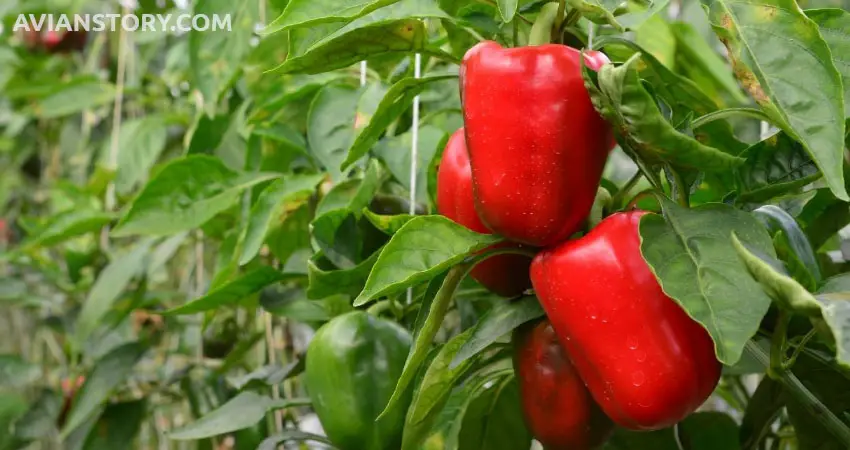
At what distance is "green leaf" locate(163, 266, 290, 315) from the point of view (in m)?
0.87

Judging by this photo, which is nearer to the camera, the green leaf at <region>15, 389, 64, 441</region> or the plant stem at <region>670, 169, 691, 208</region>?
the plant stem at <region>670, 169, 691, 208</region>

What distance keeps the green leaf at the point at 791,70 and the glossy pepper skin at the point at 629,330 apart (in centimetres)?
11

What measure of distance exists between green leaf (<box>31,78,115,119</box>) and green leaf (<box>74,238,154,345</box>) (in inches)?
19.7

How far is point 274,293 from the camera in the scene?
0.96m

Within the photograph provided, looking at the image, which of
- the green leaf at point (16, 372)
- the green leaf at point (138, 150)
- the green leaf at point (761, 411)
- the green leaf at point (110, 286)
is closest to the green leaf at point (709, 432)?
the green leaf at point (761, 411)

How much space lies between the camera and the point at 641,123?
0.52 m

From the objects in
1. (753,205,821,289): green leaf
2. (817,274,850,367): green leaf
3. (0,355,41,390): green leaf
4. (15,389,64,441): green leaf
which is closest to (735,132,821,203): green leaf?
(753,205,821,289): green leaf

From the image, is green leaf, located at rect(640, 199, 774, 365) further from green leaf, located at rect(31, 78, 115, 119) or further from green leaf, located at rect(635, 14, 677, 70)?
green leaf, located at rect(31, 78, 115, 119)

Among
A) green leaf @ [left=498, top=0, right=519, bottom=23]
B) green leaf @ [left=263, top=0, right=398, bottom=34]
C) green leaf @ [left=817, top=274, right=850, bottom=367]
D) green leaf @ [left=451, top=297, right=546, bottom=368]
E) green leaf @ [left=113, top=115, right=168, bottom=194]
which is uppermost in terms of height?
green leaf @ [left=263, top=0, right=398, bottom=34]

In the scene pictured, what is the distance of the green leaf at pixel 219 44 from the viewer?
1.06 m

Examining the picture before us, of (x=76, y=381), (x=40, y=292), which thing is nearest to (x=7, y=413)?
(x=76, y=381)

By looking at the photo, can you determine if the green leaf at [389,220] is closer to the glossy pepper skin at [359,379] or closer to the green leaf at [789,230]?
the glossy pepper skin at [359,379]

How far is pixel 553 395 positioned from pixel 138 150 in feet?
3.35

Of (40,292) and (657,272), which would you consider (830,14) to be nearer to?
(657,272)
